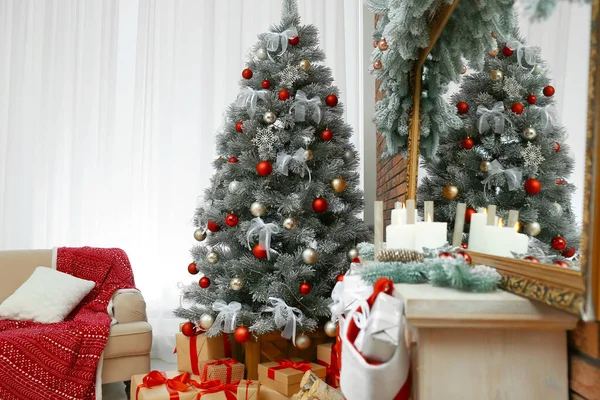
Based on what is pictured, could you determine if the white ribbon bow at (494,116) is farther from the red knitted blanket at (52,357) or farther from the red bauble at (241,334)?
the red knitted blanket at (52,357)

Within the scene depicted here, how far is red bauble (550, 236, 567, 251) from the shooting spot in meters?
0.93

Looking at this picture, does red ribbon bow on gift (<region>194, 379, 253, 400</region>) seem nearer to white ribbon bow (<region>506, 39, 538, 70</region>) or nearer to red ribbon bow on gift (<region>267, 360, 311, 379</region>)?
red ribbon bow on gift (<region>267, 360, 311, 379</region>)

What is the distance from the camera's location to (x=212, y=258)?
2.45m

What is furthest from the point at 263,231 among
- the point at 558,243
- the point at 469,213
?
the point at 558,243

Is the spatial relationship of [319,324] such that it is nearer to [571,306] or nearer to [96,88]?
[571,306]

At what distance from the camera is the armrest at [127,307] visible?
274cm

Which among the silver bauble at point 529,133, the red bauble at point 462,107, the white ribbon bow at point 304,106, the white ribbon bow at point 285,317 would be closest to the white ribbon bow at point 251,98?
the white ribbon bow at point 304,106

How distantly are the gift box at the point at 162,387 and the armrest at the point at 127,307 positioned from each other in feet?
1.96

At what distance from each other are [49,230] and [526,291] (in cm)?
354

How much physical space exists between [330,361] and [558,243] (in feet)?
4.82

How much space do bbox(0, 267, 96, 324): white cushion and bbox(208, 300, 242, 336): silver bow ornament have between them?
0.98m

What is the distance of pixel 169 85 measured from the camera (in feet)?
11.7

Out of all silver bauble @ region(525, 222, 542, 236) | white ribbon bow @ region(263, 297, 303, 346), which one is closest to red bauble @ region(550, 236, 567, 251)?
silver bauble @ region(525, 222, 542, 236)

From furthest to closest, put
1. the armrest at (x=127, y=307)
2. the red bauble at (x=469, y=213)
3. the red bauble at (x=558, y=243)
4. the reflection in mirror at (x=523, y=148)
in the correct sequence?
the armrest at (x=127, y=307), the red bauble at (x=469, y=213), the red bauble at (x=558, y=243), the reflection in mirror at (x=523, y=148)
